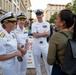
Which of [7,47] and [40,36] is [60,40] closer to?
[7,47]

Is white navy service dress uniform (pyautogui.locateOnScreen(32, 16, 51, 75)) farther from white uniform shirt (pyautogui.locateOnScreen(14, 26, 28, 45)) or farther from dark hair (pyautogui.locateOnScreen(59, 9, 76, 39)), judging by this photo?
dark hair (pyautogui.locateOnScreen(59, 9, 76, 39))

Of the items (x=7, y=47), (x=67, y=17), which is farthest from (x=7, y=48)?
(x=67, y=17)

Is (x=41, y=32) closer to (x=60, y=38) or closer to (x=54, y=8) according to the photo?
(x=60, y=38)

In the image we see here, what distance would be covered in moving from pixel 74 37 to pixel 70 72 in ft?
1.48

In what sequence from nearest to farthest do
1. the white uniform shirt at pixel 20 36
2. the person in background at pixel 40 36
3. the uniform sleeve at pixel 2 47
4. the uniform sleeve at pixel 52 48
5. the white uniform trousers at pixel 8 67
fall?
the uniform sleeve at pixel 52 48 → the uniform sleeve at pixel 2 47 → the white uniform trousers at pixel 8 67 → the white uniform shirt at pixel 20 36 → the person in background at pixel 40 36

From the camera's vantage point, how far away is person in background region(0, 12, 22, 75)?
3457 millimetres

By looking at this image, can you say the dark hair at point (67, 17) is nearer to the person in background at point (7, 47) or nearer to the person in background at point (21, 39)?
the person in background at point (7, 47)

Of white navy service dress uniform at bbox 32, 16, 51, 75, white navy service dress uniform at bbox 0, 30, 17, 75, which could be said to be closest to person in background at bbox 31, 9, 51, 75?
white navy service dress uniform at bbox 32, 16, 51, 75

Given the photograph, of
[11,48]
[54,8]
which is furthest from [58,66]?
[54,8]

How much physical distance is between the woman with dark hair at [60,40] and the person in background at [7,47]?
2.12ft

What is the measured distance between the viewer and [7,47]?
3.63 m

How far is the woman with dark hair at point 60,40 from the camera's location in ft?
10.2

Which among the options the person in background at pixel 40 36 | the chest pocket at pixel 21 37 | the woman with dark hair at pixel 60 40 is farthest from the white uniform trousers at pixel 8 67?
the person in background at pixel 40 36

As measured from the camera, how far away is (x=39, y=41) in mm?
5988
